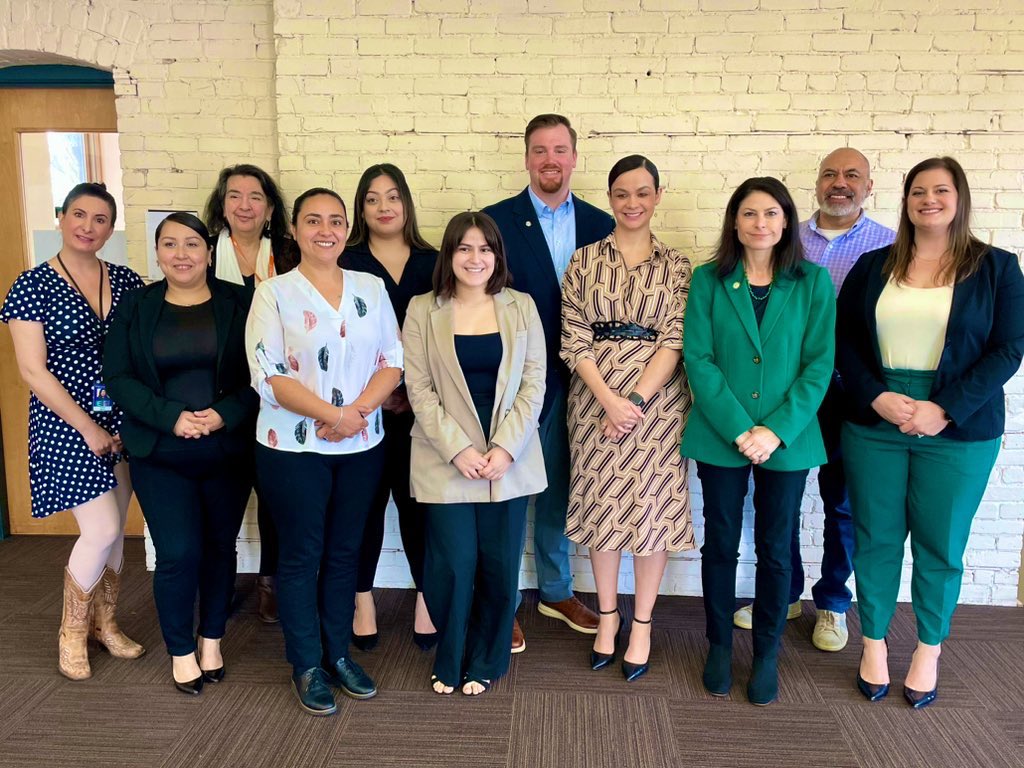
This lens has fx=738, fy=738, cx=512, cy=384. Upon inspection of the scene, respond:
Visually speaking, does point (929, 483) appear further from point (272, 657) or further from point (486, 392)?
point (272, 657)

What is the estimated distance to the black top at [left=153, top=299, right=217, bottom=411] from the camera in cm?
246

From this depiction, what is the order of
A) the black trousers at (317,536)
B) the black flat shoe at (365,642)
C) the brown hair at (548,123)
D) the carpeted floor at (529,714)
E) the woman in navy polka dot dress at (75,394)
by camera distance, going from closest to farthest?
1. the carpeted floor at (529,714)
2. the black trousers at (317,536)
3. the woman in navy polka dot dress at (75,394)
4. the brown hair at (548,123)
5. the black flat shoe at (365,642)

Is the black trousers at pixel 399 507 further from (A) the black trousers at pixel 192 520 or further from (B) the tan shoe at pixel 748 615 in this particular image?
(B) the tan shoe at pixel 748 615

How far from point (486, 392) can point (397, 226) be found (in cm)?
76

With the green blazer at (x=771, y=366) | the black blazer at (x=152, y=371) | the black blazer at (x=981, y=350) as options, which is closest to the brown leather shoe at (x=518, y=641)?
the green blazer at (x=771, y=366)

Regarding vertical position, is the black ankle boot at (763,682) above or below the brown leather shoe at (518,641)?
above

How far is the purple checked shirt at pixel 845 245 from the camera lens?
2967 mm

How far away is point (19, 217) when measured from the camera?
389cm

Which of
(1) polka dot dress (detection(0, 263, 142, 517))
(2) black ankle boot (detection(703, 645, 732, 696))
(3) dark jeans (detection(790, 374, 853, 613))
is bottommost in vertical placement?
(2) black ankle boot (detection(703, 645, 732, 696))

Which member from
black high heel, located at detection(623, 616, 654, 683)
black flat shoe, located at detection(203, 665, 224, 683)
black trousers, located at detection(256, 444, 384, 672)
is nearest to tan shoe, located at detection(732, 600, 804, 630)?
black high heel, located at detection(623, 616, 654, 683)

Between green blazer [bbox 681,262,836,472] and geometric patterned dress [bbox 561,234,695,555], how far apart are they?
0.16 m

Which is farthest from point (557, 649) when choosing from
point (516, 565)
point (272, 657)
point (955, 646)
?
point (955, 646)

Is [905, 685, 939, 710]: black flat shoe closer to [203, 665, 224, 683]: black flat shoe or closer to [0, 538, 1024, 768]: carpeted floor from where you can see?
[0, 538, 1024, 768]: carpeted floor

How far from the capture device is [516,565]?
260cm
